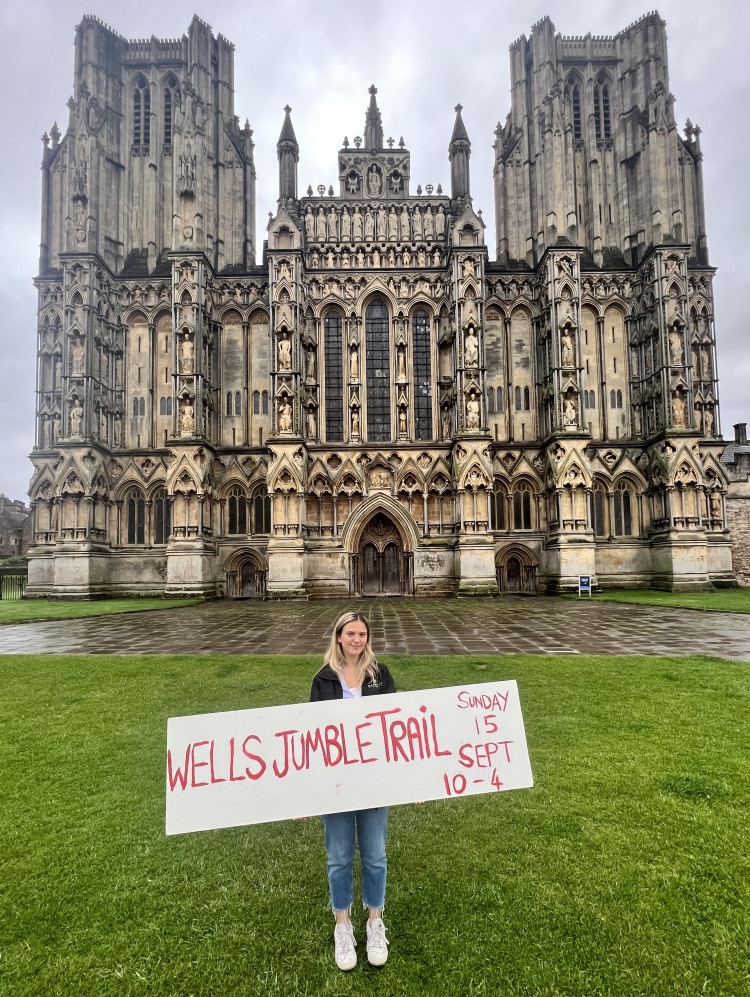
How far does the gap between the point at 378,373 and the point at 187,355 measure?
10.0 meters

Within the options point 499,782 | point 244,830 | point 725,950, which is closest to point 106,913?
point 244,830

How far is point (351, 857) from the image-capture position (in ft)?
8.60

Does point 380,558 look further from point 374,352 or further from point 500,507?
point 374,352

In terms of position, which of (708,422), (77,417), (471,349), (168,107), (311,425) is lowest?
(708,422)

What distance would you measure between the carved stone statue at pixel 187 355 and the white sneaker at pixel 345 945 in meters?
26.6

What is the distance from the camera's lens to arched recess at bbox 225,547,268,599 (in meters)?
27.1

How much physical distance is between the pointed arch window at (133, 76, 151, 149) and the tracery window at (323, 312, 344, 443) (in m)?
15.9

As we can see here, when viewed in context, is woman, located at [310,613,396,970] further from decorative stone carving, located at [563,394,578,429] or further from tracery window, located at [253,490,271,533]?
decorative stone carving, located at [563,394,578,429]

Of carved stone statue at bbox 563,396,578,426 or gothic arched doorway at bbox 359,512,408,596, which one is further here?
gothic arched doorway at bbox 359,512,408,596

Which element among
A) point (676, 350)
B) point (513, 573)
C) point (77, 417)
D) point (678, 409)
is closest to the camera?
point (77, 417)

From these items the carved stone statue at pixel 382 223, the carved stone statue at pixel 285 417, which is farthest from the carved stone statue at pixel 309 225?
the carved stone statue at pixel 285 417

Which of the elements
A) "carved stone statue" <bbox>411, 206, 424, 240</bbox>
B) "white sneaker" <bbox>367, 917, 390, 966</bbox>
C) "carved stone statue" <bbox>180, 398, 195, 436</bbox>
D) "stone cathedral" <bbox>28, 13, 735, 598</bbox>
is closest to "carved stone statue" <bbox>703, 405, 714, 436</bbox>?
"stone cathedral" <bbox>28, 13, 735, 598</bbox>

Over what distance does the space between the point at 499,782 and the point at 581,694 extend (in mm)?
4278

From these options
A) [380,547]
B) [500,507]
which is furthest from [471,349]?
[380,547]
